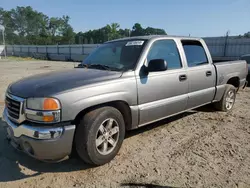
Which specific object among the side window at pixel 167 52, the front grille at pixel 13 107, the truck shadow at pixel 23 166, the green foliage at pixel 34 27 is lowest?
the truck shadow at pixel 23 166

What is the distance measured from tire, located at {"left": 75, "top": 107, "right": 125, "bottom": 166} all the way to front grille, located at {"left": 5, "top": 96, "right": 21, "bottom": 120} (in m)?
0.79

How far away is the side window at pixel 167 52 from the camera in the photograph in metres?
3.71

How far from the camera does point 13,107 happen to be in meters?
2.85

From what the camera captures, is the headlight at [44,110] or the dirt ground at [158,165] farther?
the dirt ground at [158,165]

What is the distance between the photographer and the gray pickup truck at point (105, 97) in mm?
2576

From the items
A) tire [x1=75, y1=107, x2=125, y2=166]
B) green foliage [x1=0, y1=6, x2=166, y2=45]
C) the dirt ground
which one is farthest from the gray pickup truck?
green foliage [x1=0, y1=6, x2=166, y2=45]

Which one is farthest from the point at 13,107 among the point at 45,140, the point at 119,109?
the point at 119,109

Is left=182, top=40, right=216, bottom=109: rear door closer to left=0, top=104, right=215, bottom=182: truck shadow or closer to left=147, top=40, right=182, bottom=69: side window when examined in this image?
left=147, top=40, right=182, bottom=69: side window

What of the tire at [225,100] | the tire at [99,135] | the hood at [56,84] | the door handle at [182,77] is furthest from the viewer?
the tire at [225,100]

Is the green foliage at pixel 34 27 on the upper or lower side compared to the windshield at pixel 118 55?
upper

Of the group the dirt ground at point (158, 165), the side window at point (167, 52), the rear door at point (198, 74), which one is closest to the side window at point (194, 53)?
the rear door at point (198, 74)

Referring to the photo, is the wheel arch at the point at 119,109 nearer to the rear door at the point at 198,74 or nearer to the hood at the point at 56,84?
the hood at the point at 56,84

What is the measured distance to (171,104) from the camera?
3.84m

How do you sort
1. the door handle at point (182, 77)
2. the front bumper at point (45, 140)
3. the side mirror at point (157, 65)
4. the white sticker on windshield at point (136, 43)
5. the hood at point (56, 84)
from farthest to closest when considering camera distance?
the door handle at point (182, 77) < the white sticker on windshield at point (136, 43) < the side mirror at point (157, 65) < the hood at point (56, 84) < the front bumper at point (45, 140)
